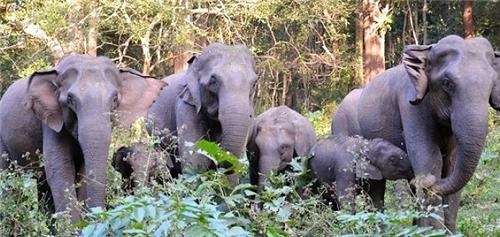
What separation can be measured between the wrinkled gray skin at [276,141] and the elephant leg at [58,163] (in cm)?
260

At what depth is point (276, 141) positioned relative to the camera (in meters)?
11.0

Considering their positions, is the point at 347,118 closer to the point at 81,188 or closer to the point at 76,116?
the point at 81,188

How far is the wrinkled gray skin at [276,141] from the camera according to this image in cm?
1088

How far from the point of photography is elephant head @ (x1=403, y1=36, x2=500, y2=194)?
7418mm

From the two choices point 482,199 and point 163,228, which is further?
point 482,199

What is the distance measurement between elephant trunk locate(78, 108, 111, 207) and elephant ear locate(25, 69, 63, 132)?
1.90ft

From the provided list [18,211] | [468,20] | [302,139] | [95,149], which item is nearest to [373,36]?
[468,20]

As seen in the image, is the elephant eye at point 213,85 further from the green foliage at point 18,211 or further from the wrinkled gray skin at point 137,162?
the green foliage at point 18,211

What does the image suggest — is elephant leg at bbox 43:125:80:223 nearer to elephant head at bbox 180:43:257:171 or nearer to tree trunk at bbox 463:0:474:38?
elephant head at bbox 180:43:257:171

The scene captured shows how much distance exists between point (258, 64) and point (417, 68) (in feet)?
53.9

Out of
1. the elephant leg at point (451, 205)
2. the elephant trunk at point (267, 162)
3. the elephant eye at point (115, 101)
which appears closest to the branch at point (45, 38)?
the elephant trunk at point (267, 162)

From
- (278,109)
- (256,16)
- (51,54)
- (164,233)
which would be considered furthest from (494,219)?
(51,54)

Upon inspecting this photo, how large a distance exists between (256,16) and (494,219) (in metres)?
9.61

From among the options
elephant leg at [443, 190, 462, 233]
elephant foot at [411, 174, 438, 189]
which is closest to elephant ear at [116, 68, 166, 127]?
elephant foot at [411, 174, 438, 189]
